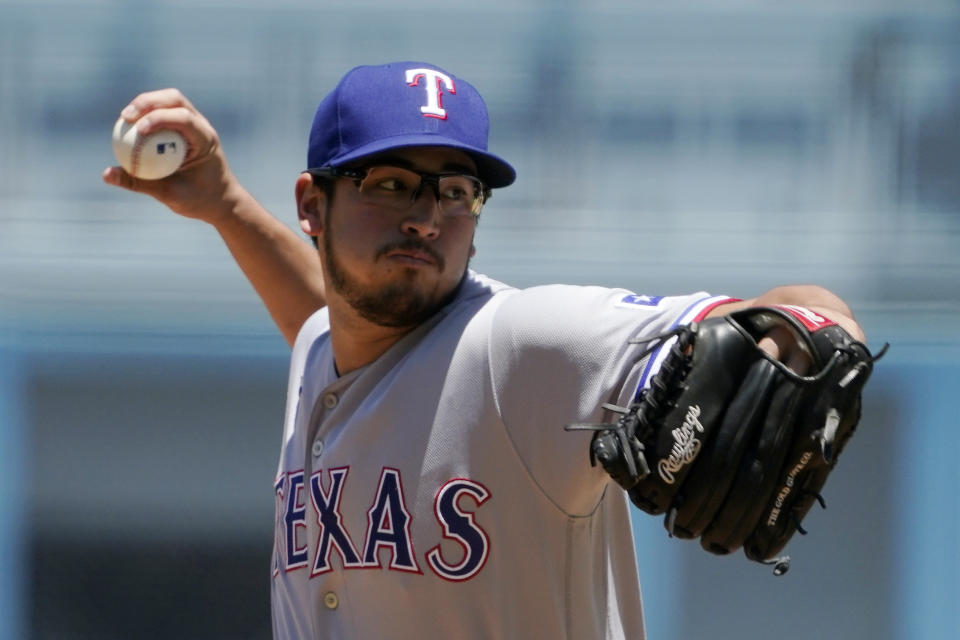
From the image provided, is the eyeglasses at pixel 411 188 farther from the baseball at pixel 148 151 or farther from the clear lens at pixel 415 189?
the baseball at pixel 148 151

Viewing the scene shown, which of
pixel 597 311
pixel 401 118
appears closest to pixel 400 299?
pixel 401 118

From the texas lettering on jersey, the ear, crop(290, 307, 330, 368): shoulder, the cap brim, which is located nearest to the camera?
the texas lettering on jersey

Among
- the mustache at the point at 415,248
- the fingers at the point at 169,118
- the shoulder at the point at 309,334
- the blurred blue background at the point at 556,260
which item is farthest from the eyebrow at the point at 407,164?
the blurred blue background at the point at 556,260

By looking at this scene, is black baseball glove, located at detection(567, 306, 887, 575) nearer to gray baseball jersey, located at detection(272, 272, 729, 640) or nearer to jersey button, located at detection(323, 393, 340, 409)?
gray baseball jersey, located at detection(272, 272, 729, 640)

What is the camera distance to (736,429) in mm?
1387

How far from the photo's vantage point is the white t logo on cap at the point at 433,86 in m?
1.86

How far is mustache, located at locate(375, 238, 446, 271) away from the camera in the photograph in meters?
1.85

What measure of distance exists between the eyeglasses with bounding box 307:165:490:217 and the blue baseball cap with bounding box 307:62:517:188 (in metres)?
0.04

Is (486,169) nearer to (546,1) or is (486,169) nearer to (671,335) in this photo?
(671,335)

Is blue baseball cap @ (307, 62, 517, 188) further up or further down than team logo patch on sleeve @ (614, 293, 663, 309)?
further up

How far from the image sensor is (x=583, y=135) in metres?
4.52

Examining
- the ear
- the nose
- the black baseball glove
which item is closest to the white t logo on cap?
the nose

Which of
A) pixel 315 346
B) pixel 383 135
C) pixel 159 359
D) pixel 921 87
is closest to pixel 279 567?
pixel 315 346

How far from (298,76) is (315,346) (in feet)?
8.71
